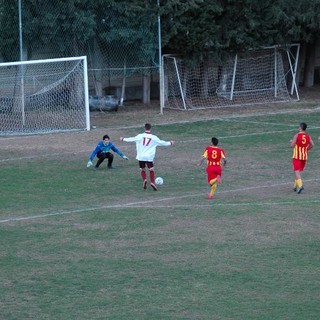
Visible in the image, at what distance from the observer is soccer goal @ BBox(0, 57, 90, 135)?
2914cm

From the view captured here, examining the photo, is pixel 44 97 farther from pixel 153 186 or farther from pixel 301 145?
pixel 301 145

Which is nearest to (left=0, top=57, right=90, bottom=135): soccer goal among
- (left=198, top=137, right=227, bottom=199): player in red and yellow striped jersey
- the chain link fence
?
the chain link fence

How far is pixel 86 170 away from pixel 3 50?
9.67 m

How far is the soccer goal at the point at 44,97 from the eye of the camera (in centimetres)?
2914

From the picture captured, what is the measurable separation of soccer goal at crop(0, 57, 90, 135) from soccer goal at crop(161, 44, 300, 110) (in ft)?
14.7

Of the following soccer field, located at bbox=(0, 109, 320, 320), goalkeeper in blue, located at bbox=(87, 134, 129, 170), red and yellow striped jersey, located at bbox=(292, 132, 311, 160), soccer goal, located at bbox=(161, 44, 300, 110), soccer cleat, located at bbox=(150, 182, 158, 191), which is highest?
soccer goal, located at bbox=(161, 44, 300, 110)

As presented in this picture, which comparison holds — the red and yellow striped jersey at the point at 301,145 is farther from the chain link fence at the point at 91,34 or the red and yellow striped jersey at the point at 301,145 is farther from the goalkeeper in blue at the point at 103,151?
the chain link fence at the point at 91,34

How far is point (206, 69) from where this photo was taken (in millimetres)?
36188

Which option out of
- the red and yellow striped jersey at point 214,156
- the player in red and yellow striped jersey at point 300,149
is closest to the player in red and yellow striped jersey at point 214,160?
the red and yellow striped jersey at point 214,156

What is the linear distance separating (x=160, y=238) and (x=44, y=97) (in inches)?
621

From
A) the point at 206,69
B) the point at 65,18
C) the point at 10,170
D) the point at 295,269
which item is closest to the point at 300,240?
the point at 295,269

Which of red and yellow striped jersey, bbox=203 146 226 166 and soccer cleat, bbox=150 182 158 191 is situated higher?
red and yellow striped jersey, bbox=203 146 226 166

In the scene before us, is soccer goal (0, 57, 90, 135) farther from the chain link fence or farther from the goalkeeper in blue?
the goalkeeper in blue

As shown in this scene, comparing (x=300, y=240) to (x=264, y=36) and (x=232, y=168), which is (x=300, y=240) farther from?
(x=264, y=36)
